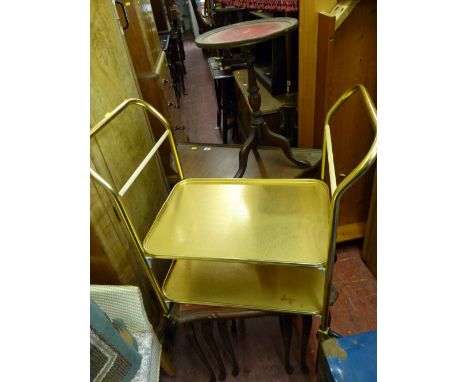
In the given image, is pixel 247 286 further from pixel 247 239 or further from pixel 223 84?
pixel 223 84

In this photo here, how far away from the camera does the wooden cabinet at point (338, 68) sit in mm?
988

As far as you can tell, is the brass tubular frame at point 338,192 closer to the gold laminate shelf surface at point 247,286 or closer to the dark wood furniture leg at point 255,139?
the gold laminate shelf surface at point 247,286

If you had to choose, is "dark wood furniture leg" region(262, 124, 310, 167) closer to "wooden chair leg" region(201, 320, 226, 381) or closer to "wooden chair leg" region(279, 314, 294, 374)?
"wooden chair leg" region(279, 314, 294, 374)

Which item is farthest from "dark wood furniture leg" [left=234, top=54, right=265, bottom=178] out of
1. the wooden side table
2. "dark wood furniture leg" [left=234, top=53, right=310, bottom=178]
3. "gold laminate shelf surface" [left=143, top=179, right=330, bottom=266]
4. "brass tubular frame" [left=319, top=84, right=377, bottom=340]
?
the wooden side table

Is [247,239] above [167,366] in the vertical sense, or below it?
above

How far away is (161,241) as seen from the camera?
78 centimetres

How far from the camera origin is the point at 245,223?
79 centimetres

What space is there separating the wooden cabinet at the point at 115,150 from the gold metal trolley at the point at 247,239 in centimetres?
9

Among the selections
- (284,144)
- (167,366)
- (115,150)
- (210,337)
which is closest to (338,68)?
(284,144)

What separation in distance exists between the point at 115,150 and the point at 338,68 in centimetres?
83
